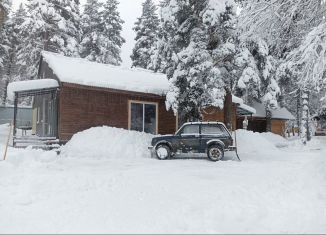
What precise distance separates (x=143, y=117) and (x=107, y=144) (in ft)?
14.3

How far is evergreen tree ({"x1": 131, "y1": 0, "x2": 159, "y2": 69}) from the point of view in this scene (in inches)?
1694

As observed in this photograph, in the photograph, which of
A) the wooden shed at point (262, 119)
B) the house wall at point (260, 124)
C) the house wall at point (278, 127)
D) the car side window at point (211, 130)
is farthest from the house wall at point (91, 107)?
the house wall at point (278, 127)

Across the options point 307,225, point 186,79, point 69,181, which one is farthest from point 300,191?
point 186,79

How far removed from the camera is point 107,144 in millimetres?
17938

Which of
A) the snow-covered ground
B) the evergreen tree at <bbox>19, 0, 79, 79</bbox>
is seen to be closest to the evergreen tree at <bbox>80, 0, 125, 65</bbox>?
the evergreen tree at <bbox>19, 0, 79, 79</bbox>

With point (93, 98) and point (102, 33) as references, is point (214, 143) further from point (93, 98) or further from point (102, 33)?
point (102, 33)

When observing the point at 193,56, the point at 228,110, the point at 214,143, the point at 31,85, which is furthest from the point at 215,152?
the point at 31,85

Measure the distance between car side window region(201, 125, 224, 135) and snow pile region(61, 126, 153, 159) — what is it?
287cm

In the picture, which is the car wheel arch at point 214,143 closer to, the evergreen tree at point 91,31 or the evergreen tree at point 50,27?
the evergreen tree at point 50,27

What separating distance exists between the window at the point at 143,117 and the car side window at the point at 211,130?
570 cm

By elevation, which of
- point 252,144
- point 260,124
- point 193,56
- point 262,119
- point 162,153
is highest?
point 193,56

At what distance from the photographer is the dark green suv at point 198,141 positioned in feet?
53.5

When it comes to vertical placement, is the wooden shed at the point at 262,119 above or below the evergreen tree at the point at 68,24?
below

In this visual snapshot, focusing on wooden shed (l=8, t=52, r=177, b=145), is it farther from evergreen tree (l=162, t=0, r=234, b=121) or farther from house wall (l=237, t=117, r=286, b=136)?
house wall (l=237, t=117, r=286, b=136)
